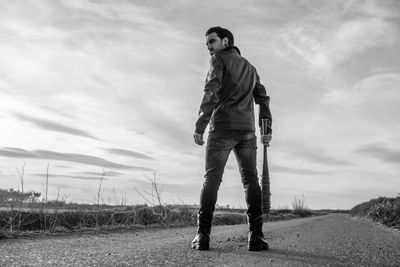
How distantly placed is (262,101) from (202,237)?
1837 mm

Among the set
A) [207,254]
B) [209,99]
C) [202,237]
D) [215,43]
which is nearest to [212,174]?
[202,237]

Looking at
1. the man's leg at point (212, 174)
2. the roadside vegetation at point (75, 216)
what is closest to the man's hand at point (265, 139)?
the man's leg at point (212, 174)

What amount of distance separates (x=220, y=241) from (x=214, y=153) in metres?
1.18

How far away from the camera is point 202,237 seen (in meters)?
4.61

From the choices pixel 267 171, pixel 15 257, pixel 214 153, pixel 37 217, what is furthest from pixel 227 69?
pixel 37 217

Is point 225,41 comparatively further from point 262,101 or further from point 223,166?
point 223,166

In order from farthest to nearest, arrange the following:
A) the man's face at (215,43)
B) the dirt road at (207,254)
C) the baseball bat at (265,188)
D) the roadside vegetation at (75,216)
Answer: the roadside vegetation at (75,216) < the baseball bat at (265,188) < the man's face at (215,43) < the dirt road at (207,254)

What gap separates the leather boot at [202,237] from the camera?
15.0 feet

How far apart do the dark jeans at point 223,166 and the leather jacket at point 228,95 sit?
11cm

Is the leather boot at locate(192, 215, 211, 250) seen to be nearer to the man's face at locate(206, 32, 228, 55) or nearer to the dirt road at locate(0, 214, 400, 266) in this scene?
the dirt road at locate(0, 214, 400, 266)

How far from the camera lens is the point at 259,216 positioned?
195 inches

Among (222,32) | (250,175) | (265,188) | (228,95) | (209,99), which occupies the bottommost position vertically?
(265,188)

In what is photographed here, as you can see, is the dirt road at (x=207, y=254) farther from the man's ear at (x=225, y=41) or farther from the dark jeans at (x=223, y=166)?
the man's ear at (x=225, y=41)

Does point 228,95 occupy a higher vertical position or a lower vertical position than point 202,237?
higher
